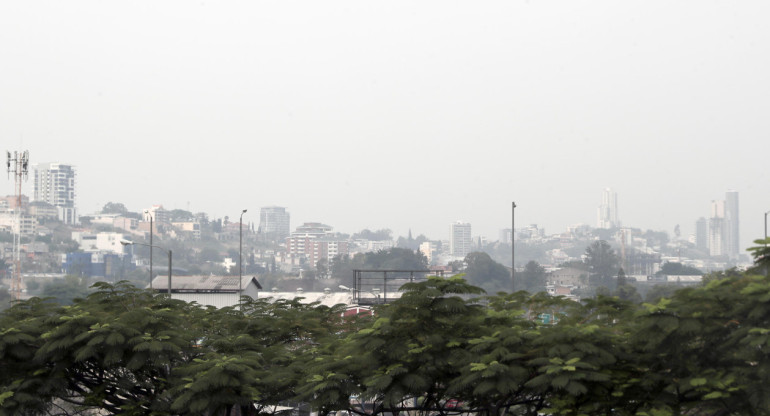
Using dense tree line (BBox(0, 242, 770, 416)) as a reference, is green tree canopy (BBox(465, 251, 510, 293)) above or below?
below

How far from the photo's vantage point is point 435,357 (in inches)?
637

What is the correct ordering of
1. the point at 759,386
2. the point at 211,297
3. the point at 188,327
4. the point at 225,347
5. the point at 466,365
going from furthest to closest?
1. the point at 211,297
2. the point at 188,327
3. the point at 225,347
4. the point at 466,365
5. the point at 759,386

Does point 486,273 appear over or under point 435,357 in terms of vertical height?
under

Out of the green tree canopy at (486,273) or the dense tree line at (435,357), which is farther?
the green tree canopy at (486,273)

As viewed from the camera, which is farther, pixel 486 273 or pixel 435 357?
pixel 486 273

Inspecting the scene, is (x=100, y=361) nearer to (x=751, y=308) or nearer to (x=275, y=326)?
(x=275, y=326)

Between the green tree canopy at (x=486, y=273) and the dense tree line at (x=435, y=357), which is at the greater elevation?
the dense tree line at (x=435, y=357)

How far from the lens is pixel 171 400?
1798cm

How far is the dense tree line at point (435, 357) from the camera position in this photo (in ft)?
46.2

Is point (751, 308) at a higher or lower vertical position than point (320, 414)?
higher

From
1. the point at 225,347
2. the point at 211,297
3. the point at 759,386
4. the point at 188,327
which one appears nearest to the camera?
the point at 759,386

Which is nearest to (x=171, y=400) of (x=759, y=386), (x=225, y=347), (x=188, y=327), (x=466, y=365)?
(x=225, y=347)

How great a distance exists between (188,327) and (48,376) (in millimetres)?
3591

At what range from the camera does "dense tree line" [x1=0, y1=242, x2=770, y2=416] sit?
14.1 meters
